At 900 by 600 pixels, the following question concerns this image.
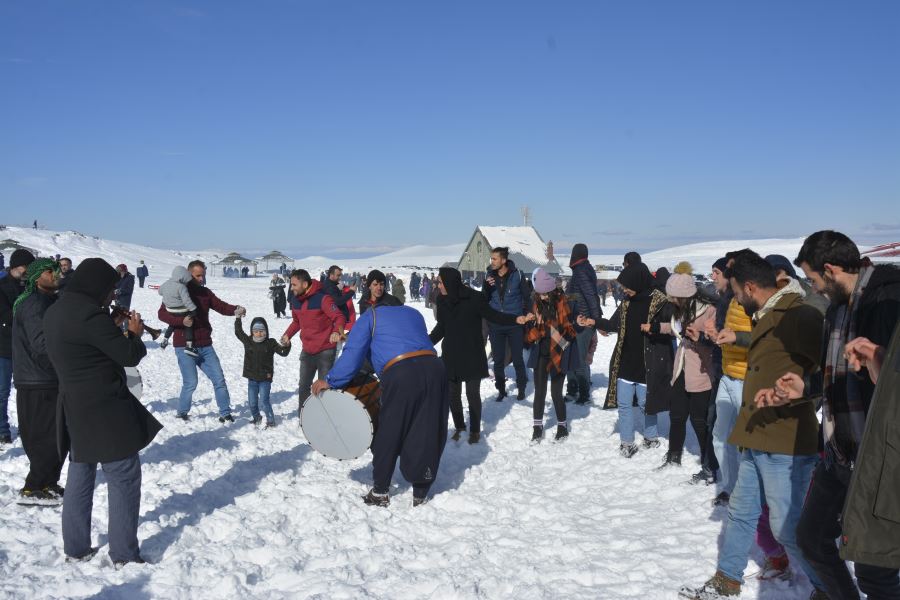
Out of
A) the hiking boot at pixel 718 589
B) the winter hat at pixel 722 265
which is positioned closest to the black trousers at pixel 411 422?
the hiking boot at pixel 718 589

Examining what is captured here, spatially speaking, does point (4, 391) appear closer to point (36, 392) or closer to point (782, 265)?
point (36, 392)

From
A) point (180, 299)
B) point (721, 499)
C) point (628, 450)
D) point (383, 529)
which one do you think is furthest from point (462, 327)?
point (180, 299)

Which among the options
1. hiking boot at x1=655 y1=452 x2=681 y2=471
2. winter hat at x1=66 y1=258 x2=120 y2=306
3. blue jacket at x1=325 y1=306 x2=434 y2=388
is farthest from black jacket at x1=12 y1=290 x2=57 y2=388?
hiking boot at x1=655 y1=452 x2=681 y2=471

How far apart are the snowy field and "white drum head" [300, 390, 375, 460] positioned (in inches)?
17.7

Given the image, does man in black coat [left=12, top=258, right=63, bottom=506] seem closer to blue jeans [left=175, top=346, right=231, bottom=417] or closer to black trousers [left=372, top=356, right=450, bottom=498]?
black trousers [left=372, top=356, right=450, bottom=498]

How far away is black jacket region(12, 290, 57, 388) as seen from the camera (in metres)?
5.13

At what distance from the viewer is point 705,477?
19.2 feet

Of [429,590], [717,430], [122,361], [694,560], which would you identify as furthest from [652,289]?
[122,361]

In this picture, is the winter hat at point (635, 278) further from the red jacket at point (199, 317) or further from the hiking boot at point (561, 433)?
the red jacket at point (199, 317)

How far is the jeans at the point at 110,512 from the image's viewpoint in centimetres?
414

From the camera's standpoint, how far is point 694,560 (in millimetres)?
4391

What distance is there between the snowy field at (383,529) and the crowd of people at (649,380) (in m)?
0.29

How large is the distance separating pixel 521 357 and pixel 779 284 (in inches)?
238

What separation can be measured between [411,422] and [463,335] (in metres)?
2.23
